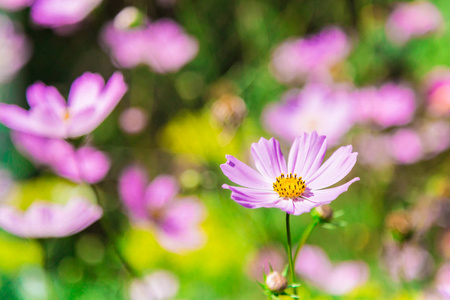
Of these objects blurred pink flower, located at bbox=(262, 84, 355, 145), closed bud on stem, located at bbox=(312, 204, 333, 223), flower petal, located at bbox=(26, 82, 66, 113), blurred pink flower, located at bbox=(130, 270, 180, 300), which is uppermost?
flower petal, located at bbox=(26, 82, 66, 113)

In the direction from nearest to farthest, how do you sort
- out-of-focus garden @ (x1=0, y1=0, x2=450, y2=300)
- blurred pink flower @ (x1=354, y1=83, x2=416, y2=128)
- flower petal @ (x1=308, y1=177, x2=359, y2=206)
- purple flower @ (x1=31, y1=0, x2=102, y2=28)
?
flower petal @ (x1=308, y1=177, x2=359, y2=206) → out-of-focus garden @ (x1=0, y1=0, x2=450, y2=300) → purple flower @ (x1=31, y1=0, x2=102, y2=28) → blurred pink flower @ (x1=354, y1=83, x2=416, y2=128)

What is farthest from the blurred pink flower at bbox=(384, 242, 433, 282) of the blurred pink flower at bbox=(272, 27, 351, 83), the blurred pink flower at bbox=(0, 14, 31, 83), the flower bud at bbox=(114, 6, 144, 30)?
the blurred pink flower at bbox=(0, 14, 31, 83)

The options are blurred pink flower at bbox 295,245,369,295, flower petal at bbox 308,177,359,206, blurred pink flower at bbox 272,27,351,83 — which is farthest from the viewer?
blurred pink flower at bbox 272,27,351,83

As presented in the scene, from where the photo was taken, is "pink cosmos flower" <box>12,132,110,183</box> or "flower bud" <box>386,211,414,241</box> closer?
"flower bud" <box>386,211,414,241</box>

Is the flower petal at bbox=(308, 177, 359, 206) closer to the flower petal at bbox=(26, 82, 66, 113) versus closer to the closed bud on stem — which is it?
the closed bud on stem

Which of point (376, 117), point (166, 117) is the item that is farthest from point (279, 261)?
point (166, 117)
